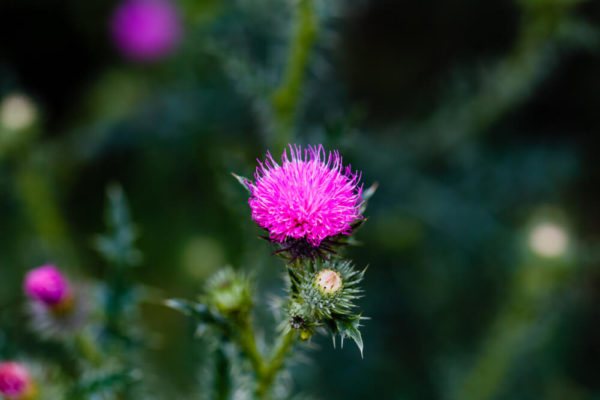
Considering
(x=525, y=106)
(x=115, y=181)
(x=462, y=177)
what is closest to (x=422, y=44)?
(x=525, y=106)

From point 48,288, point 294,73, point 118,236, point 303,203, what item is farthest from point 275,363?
point 294,73

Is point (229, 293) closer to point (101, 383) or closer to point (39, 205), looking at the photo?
point (101, 383)

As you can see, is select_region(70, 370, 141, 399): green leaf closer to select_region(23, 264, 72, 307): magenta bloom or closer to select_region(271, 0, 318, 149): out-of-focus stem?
select_region(23, 264, 72, 307): magenta bloom

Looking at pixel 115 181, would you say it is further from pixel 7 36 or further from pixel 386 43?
pixel 386 43

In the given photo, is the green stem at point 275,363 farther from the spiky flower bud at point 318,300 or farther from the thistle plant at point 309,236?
the spiky flower bud at point 318,300

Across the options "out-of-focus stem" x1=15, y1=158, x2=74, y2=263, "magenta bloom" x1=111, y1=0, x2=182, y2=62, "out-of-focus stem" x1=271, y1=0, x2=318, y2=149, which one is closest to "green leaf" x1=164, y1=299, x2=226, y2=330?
"out-of-focus stem" x1=271, y1=0, x2=318, y2=149

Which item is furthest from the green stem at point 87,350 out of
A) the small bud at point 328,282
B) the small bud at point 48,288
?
the small bud at point 328,282
